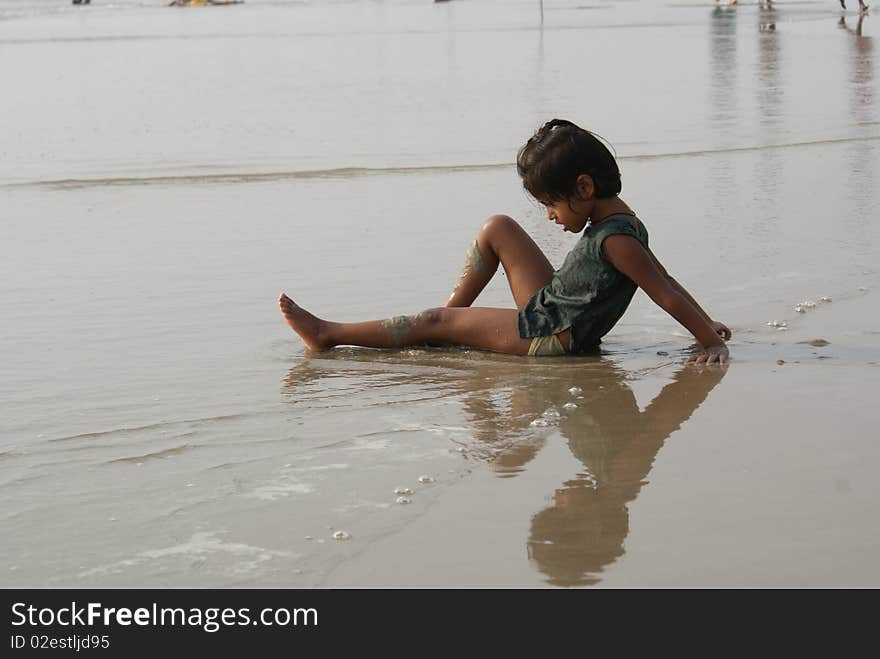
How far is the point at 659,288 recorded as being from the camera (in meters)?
4.41

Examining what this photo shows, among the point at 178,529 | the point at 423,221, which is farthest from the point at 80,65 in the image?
the point at 178,529

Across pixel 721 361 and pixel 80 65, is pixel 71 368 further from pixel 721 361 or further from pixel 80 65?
pixel 80 65

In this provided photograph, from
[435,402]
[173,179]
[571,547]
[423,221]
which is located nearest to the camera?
[571,547]

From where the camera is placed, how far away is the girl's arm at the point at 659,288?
4.41 meters

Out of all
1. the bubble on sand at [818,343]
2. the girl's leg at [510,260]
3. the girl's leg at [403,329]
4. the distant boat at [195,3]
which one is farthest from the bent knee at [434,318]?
the distant boat at [195,3]

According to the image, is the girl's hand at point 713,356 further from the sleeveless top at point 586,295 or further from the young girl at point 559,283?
the sleeveless top at point 586,295

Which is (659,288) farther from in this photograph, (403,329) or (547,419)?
(403,329)

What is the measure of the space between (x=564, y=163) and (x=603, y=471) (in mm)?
1439

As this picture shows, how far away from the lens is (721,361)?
4445 millimetres

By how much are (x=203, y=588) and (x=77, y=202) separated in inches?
246

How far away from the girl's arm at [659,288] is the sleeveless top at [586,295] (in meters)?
0.05

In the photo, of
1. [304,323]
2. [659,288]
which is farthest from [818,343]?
[304,323]

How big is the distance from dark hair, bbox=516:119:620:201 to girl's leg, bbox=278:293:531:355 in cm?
60

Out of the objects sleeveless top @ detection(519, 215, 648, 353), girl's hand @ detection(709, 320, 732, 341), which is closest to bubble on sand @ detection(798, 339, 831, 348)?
girl's hand @ detection(709, 320, 732, 341)
